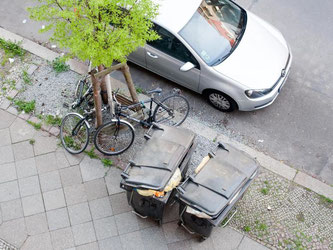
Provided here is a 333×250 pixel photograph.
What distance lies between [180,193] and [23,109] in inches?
151

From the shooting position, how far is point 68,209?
618 cm

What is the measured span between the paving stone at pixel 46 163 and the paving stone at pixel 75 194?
1.66 ft

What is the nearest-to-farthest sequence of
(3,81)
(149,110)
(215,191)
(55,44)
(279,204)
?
(215,191), (279,204), (149,110), (3,81), (55,44)

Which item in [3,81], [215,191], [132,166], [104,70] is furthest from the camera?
[3,81]

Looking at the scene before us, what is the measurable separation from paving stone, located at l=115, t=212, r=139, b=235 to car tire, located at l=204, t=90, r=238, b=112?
272 cm

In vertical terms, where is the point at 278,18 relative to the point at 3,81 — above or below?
above

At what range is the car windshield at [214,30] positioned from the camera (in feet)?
22.2

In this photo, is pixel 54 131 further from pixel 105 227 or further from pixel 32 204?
pixel 105 227

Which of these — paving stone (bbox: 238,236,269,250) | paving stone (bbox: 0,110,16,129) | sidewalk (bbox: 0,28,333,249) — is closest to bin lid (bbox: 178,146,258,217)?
sidewalk (bbox: 0,28,333,249)

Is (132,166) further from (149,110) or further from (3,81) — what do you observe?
(3,81)

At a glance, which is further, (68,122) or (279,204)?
(68,122)

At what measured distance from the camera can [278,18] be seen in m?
8.59

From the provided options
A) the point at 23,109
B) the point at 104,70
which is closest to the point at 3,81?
the point at 23,109

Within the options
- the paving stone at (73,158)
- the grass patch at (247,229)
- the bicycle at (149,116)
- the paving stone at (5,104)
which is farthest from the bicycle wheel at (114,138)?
the grass patch at (247,229)
